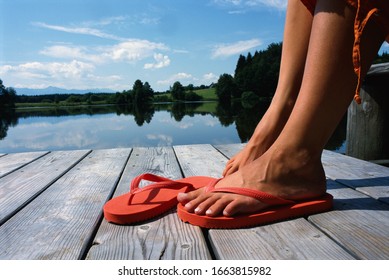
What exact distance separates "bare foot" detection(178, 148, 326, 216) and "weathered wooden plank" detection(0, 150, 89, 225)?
67 centimetres

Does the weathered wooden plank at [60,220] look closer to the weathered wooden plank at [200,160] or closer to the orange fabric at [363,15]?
the weathered wooden plank at [200,160]

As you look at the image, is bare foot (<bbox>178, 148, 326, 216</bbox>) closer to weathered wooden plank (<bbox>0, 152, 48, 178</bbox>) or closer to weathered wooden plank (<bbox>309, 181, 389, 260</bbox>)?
weathered wooden plank (<bbox>309, 181, 389, 260</bbox>)

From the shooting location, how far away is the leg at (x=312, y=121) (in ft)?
3.04

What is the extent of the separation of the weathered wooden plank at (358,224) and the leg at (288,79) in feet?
1.11

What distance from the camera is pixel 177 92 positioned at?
4256 cm

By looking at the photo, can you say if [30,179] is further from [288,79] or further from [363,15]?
[363,15]

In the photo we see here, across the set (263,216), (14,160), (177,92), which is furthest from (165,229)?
(177,92)

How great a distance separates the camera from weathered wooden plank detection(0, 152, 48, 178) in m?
1.89

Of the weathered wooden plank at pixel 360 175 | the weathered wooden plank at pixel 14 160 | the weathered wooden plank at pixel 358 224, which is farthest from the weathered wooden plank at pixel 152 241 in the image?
the weathered wooden plank at pixel 14 160

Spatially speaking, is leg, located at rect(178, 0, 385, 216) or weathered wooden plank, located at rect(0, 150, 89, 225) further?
weathered wooden plank, located at rect(0, 150, 89, 225)

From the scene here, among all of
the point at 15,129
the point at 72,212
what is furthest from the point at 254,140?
the point at 15,129

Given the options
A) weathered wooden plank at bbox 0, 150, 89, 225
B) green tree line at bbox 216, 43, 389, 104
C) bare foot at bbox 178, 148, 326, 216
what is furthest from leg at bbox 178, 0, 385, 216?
green tree line at bbox 216, 43, 389, 104

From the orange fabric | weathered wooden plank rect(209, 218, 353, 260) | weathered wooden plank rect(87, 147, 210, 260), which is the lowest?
weathered wooden plank rect(87, 147, 210, 260)
